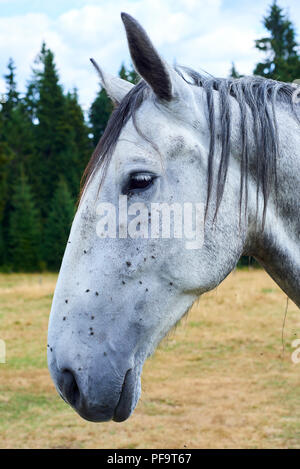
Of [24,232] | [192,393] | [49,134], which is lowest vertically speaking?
[24,232]

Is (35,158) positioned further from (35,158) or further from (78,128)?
(78,128)

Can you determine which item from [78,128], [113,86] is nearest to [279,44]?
[78,128]

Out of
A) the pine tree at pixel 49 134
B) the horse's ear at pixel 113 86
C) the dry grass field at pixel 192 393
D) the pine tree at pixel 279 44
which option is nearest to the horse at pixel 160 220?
the horse's ear at pixel 113 86

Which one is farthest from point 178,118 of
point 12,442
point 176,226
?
point 12,442

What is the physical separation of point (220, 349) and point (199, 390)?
215 cm

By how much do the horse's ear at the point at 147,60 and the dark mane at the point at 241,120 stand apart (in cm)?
10

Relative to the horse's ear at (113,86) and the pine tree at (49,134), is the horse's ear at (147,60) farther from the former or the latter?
the pine tree at (49,134)

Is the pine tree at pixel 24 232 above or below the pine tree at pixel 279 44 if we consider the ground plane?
below

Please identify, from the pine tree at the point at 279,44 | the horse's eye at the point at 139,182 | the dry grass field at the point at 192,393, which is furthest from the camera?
the pine tree at the point at 279,44

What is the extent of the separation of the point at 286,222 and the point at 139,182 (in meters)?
0.67

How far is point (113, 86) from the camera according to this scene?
1945 millimetres

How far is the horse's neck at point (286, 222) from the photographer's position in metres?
1.79

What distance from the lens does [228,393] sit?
22.5 feet
